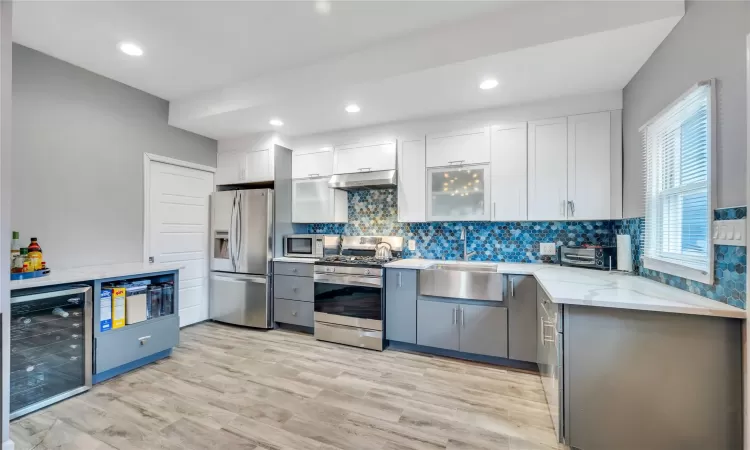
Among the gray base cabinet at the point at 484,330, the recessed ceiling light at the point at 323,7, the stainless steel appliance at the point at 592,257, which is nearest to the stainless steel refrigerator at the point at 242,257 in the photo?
the recessed ceiling light at the point at 323,7

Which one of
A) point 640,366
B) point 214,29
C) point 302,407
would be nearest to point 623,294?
point 640,366

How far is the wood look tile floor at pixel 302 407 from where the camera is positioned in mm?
1752

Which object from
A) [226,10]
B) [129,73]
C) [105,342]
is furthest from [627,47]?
[105,342]

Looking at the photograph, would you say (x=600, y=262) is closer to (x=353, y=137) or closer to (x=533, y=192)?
(x=533, y=192)

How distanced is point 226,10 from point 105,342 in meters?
2.72

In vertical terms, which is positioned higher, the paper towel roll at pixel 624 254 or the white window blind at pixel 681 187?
the white window blind at pixel 681 187

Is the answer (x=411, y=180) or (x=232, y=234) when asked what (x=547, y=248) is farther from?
(x=232, y=234)

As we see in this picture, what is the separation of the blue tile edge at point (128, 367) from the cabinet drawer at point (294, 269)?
4.31 ft

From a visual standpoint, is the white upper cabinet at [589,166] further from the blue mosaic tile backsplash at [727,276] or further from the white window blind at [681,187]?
the blue mosaic tile backsplash at [727,276]

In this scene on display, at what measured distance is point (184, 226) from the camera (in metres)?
3.71

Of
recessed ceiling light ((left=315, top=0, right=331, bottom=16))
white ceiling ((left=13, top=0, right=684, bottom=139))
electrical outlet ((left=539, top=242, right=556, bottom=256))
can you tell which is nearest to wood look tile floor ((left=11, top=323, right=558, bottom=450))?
electrical outlet ((left=539, top=242, right=556, bottom=256))

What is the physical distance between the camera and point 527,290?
2.55m

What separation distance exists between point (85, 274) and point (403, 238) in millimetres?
2957

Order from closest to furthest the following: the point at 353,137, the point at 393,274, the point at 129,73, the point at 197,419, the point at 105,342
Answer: the point at 197,419 < the point at 105,342 < the point at 129,73 < the point at 393,274 < the point at 353,137
